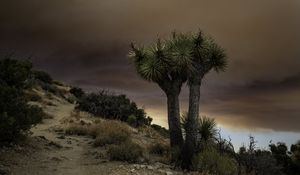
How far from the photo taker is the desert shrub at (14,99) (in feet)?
58.5

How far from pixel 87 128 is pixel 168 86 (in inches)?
283

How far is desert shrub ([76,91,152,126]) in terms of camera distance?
123 feet

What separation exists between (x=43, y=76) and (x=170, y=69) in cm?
3766

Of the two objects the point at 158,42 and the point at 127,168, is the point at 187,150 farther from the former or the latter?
the point at 158,42

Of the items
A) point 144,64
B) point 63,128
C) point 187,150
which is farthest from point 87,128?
point 187,150

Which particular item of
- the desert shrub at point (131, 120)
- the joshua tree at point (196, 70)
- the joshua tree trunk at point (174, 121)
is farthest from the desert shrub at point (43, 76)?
the joshua tree at point (196, 70)

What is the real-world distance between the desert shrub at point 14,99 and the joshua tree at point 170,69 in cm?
554

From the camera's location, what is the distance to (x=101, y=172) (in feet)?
57.6

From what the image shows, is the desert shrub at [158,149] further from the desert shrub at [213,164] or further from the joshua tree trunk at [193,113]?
the desert shrub at [213,164]

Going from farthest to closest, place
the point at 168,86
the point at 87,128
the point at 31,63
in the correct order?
the point at 87,128 < the point at 168,86 < the point at 31,63

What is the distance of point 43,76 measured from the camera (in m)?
57.7

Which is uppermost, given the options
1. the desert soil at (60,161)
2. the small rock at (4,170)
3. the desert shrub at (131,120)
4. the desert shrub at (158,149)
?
the desert shrub at (131,120)

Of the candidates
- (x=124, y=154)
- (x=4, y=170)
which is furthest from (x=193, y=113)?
(x=4, y=170)

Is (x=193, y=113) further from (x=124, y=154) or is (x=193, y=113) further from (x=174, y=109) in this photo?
(x=124, y=154)
